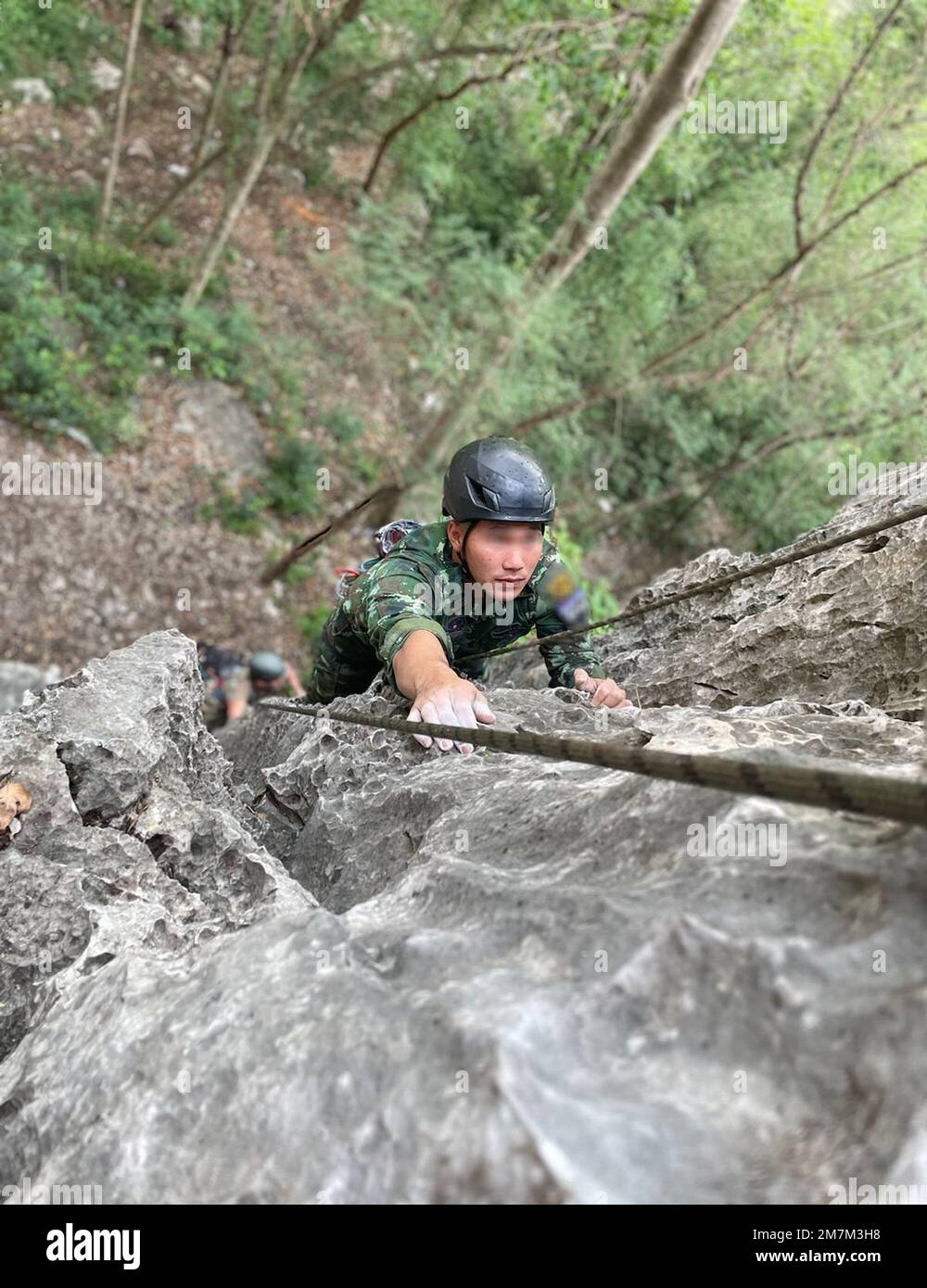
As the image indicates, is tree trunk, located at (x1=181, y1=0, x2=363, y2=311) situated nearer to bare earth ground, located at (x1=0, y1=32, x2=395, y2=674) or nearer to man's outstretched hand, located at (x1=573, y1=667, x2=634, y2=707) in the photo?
bare earth ground, located at (x1=0, y1=32, x2=395, y2=674)

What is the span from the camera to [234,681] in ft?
28.2

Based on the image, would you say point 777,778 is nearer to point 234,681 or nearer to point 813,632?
point 813,632

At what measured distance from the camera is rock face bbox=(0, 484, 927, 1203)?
4.69 feet

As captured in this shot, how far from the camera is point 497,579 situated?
13.2ft

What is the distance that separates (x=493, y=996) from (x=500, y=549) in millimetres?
2482

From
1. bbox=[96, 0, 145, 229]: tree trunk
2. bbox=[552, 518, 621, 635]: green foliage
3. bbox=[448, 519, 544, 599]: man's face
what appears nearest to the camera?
bbox=[448, 519, 544, 599]: man's face

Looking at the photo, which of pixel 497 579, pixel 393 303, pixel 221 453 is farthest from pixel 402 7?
pixel 497 579

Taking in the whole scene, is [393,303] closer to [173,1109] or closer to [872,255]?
[872,255]

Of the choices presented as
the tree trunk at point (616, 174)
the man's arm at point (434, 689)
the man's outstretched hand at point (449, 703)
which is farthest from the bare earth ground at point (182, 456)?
the man's outstretched hand at point (449, 703)

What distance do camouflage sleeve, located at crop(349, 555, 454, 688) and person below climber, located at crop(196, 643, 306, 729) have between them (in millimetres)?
4654

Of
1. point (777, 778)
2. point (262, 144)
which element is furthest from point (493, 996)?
point (262, 144)

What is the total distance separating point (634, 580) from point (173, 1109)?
15.6 metres

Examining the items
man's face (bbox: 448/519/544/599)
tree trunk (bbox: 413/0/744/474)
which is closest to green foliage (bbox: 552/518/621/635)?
tree trunk (bbox: 413/0/744/474)

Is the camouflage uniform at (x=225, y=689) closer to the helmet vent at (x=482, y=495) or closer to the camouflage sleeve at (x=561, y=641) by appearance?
the camouflage sleeve at (x=561, y=641)
